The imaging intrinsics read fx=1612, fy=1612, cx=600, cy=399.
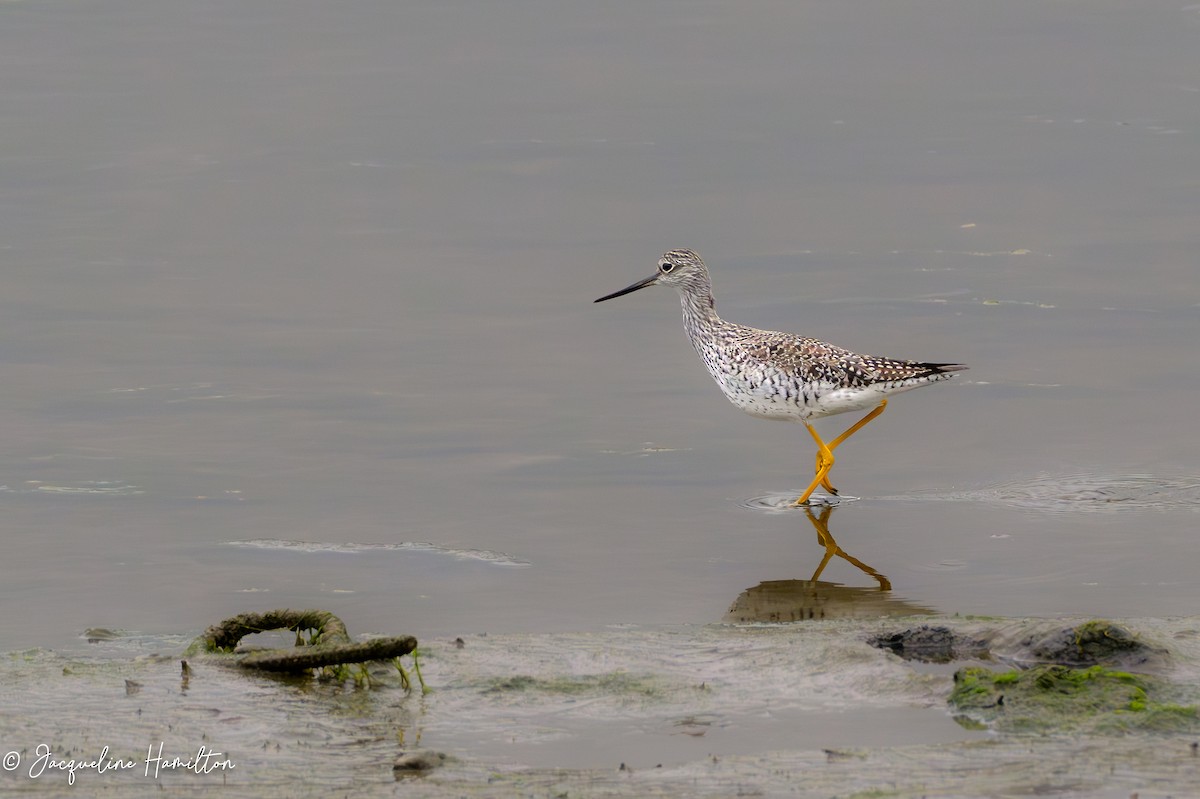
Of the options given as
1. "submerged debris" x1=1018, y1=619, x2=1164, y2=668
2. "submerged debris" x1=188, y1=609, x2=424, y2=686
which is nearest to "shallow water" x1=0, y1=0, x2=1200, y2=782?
"submerged debris" x1=188, y1=609, x2=424, y2=686

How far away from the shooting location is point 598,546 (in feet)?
27.4

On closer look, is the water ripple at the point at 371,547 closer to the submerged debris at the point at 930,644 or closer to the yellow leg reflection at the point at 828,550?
the yellow leg reflection at the point at 828,550

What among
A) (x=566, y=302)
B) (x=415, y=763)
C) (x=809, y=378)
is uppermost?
(x=566, y=302)

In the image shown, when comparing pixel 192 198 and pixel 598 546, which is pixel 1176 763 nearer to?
pixel 598 546

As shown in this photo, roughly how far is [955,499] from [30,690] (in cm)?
518

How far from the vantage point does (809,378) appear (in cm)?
948

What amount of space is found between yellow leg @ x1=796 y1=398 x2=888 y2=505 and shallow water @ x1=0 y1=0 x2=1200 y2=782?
21cm

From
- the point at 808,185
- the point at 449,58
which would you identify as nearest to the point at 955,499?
the point at 808,185

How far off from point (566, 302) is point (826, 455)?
3.87 meters

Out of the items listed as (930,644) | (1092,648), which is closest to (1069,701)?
(1092,648)

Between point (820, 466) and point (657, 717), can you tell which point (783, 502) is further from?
point (657, 717)

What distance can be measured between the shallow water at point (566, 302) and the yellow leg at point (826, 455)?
0.21m

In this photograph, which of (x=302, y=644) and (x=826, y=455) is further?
(x=826, y=455)

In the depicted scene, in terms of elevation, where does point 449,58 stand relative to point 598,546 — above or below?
above
